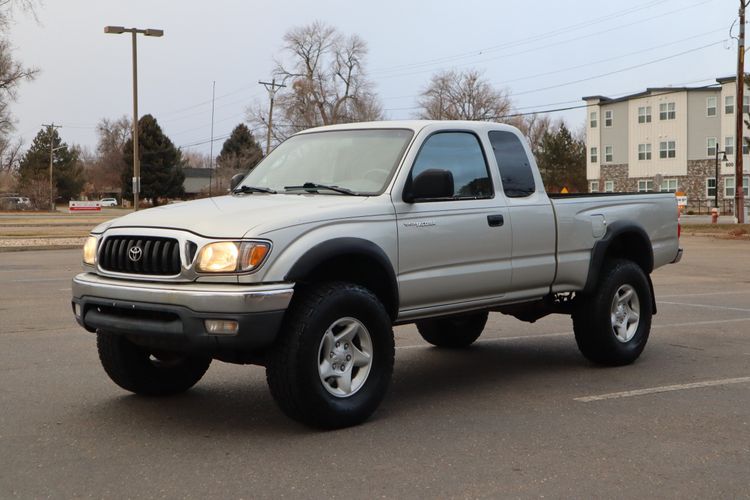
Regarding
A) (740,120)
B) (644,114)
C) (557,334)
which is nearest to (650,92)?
(644,114)

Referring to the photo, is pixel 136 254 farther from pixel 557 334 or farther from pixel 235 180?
pixel 557 334

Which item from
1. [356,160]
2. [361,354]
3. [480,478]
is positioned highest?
[356,160]

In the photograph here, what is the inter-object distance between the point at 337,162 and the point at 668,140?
64.7 meters

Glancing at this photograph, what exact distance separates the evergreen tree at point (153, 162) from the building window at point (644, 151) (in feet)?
150

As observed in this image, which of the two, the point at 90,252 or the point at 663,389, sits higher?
the point at 90,252

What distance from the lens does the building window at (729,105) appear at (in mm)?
61737

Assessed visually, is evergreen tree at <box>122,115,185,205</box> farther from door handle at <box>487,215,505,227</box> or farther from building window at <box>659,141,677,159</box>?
door handle at <box>487,215,505,227</box>

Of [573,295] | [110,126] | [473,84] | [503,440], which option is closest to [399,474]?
[503,440]

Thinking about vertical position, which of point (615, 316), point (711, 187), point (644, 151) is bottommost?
point (615, 316)

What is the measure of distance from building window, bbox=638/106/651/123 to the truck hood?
65.1 meters

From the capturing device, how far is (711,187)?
6669 centimetres

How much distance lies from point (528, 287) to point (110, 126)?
124 metres

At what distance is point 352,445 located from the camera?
204 inches

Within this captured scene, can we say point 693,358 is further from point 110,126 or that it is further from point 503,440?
point 110,126
